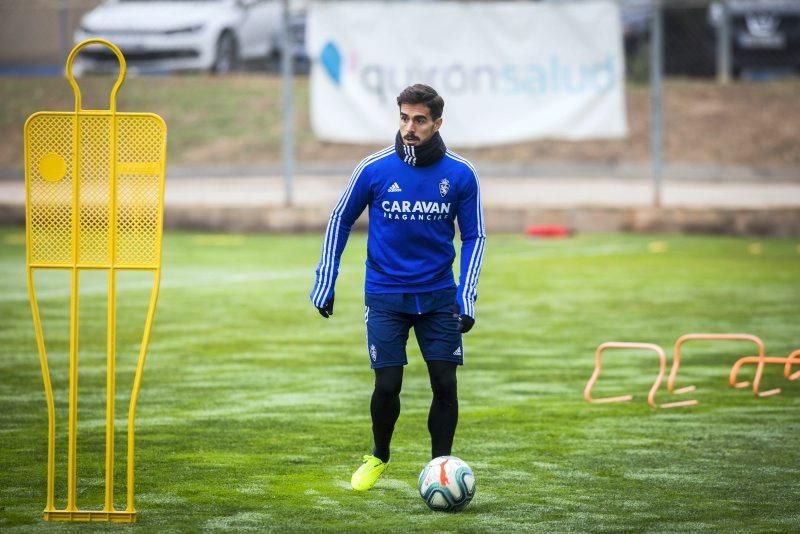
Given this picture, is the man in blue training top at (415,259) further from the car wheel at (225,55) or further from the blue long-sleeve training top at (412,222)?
the car wheel at (225,55)

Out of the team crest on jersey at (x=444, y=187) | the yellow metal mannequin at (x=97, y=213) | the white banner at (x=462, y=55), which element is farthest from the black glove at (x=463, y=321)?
the white banner at (x=462, y=55)

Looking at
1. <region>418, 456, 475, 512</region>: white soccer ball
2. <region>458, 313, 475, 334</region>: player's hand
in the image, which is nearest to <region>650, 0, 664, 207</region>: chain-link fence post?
<region>458, 313, 475, 334</region>: player's hand

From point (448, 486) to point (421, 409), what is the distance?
8.90 ft

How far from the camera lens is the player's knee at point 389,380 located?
730cm

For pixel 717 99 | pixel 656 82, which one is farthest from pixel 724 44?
pixel 656 82

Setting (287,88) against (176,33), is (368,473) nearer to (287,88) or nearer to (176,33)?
(287,88)

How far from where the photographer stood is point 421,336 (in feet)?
24.1

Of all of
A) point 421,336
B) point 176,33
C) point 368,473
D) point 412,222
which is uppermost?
point 412,222

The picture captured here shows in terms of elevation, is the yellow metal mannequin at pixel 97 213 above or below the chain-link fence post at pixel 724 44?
above

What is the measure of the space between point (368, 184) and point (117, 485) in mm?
1881

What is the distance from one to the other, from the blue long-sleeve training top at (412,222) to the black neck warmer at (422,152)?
4 centimetres

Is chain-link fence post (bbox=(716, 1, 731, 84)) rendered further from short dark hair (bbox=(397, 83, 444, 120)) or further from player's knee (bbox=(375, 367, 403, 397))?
player's knee (bbox=(375, 367, 403, 397))

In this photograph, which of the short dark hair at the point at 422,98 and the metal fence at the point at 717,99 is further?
the metal fence at the point at 717,99

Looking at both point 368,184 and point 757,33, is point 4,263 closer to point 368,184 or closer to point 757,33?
point 368,184
